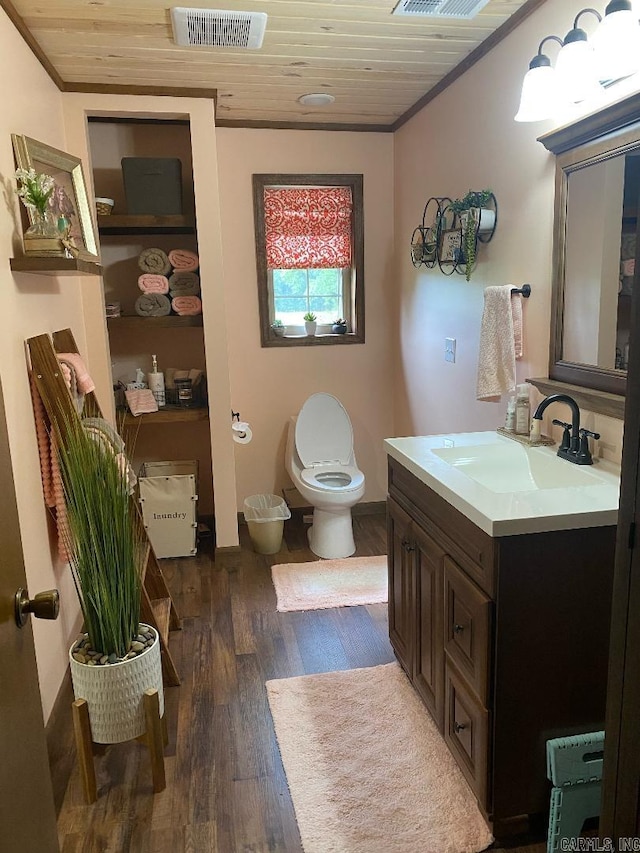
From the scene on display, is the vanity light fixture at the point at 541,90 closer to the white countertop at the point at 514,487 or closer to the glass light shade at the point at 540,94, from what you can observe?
the glass light shade at the point at 540,94

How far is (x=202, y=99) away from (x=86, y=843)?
3.08 metres

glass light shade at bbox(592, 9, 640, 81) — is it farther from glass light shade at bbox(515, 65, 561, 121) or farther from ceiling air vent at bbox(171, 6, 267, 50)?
ceiling air vent at bbox(171, 6, 267, 50)

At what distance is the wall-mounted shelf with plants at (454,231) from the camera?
8.63 ft

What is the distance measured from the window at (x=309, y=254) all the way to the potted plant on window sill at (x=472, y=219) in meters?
1.20

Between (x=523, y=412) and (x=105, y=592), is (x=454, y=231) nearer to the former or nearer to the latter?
(x=523, y=412)

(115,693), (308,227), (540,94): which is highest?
(540,94)

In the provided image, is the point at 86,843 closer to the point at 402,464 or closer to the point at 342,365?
the point at 402,464

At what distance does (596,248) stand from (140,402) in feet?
7.76

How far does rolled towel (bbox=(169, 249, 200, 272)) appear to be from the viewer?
136 inches

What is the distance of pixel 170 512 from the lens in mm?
3566

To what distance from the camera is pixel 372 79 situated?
2.99 metres

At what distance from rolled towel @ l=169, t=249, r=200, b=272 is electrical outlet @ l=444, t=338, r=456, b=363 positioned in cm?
141

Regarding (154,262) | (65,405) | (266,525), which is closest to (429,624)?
(65,405)

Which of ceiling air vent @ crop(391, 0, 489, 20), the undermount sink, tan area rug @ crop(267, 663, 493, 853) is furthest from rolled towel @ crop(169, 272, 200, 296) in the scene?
tan area rug @ crop(267, 663, 493, 853)
